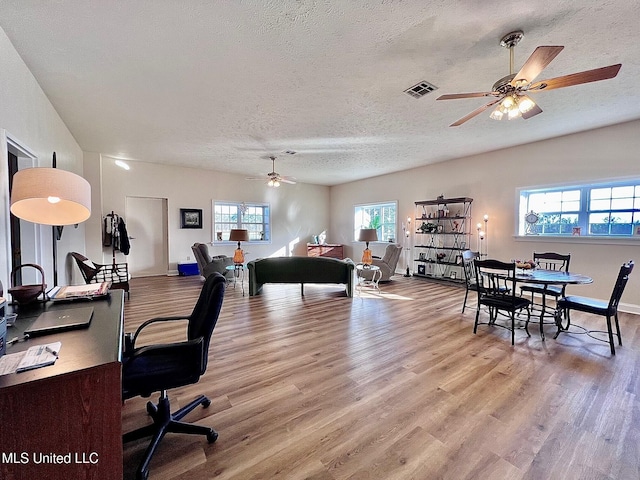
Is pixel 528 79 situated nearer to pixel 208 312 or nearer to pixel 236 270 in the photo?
pixel 208 312

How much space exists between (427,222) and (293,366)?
5.76 metres

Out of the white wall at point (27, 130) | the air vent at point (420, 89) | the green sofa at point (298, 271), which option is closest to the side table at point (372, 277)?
the green sofa at point (298, 271)

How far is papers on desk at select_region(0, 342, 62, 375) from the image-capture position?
0.98 m

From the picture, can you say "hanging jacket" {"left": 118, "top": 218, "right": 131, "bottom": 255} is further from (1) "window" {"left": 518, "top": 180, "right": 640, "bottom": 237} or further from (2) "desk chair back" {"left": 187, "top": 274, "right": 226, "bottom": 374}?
(1) "window" {"left": 518, "top": 180, "right": 640, "bottom": 237}

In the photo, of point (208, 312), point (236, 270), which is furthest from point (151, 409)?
point (236, 270)

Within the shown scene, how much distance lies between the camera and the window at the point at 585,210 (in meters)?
4.43

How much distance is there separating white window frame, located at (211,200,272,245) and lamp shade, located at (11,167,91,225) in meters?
6.32

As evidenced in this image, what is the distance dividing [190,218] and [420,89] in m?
6.69

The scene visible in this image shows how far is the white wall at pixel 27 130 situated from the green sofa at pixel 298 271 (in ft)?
9.61

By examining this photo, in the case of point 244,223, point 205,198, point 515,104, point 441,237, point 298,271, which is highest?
point 515,104

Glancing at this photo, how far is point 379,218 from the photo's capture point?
884 centimetres

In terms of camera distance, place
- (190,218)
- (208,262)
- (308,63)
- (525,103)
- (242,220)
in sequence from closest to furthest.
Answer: (525,103)
(308,63)
(208,262)
(190,218)
(242,220)

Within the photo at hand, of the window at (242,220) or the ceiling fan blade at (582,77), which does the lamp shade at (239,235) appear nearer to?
the window at (242,220)

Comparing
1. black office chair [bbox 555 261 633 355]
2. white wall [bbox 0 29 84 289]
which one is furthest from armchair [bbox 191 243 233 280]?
black office chair [bbox 555 261 633 355]
